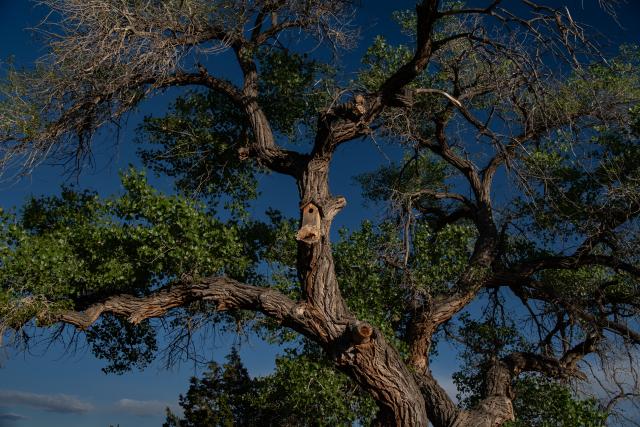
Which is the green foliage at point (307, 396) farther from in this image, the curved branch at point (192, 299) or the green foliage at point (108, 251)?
the green foliage at point (108, 251)

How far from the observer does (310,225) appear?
1055 centimetres

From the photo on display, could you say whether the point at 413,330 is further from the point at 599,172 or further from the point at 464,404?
the point at 599,172

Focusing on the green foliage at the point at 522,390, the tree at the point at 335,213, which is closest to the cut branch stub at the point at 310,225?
the tree at the point at 335,213

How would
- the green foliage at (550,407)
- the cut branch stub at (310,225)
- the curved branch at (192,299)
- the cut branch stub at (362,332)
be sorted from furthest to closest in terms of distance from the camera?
1. the green foliage at (550,407)
2. the curved branch at (192,299)
3. the cut branch stub at (310,225)
4. the cut branch stub at (362,332)

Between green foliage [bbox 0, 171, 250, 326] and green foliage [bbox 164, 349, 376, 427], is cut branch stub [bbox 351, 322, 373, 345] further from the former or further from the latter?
green foliage [bbox 0, 171, 250, 326]

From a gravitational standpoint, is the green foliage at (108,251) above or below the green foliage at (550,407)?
above

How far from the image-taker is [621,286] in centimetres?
1387

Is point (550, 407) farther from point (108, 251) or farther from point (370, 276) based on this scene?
point (108, 251)

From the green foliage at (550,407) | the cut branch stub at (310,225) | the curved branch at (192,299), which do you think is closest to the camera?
the cut branch stub at (310,225)

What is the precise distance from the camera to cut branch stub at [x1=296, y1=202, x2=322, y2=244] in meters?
10.4

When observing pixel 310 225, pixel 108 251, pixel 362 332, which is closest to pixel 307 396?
pixel 362 332

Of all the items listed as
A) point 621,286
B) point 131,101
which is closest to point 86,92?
point 131,101

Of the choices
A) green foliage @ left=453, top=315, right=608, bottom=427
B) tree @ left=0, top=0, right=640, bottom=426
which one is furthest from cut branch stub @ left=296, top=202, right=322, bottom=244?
green foliage @ left=453, top=315, right=608, bottom=427

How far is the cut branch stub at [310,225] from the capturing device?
10359 mm
